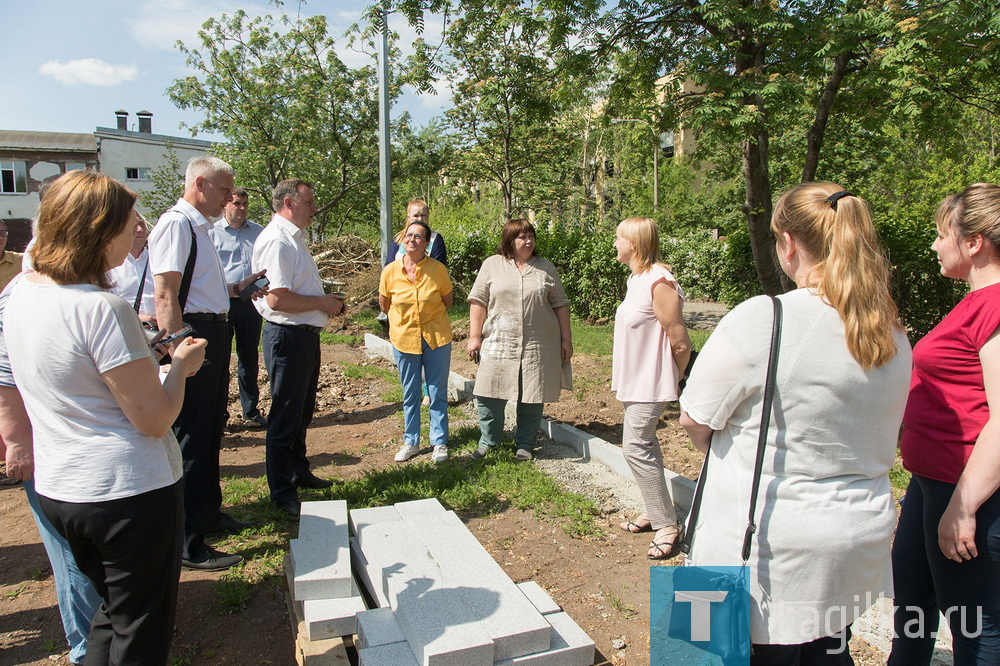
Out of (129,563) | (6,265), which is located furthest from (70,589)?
(6,265)

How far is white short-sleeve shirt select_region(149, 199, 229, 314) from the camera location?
356 cm

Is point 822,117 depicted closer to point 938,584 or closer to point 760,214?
point 760,214

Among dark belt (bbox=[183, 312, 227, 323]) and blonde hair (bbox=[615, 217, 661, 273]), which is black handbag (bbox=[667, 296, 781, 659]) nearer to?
blonde hair (bbox=[615, 217, 661, 273])

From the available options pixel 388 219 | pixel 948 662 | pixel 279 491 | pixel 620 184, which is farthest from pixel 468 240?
pixel 620 184

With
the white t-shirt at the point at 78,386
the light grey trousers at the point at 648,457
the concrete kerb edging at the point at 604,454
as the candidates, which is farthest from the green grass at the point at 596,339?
the white t-shirt at the point at 78,386

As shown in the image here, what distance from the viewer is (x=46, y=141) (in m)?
36.4

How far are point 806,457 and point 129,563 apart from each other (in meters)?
2.13

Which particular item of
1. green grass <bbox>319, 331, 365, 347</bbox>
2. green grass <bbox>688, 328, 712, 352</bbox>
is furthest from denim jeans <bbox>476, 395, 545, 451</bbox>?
green grass <bbox>319, 331, 365, 347</bbox>

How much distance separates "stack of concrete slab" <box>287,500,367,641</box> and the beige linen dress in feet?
7.46

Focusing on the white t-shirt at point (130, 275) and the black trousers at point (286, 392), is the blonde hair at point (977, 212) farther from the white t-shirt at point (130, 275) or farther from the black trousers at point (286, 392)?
the white t-shirt at point (130, 275)

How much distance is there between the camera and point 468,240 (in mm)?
14969

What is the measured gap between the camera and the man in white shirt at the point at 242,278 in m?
6.53

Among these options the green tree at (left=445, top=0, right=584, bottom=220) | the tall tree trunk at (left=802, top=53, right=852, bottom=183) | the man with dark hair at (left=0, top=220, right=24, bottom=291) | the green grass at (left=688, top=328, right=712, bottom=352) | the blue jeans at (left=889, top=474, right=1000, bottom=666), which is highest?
the green tree at (left=445, top=0, right=584, bottom=220)

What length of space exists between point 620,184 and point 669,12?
2168 centimetres
